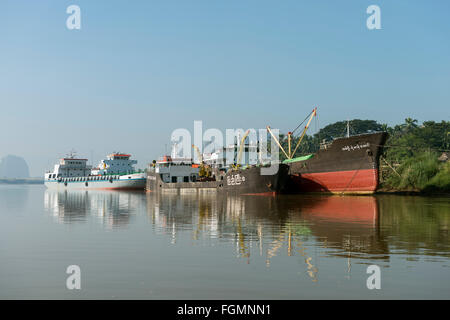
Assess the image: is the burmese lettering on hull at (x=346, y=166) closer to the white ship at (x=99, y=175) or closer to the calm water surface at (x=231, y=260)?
the calm water surface at (x=231, y=260)

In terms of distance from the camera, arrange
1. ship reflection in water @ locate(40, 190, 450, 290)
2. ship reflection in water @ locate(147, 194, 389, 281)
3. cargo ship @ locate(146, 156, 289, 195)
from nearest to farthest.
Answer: ship reflection in water @ locate(40, 190, 450, 290)
ship reflection in water @ locate(147, 194, 389, 281)
cargo ship @ locate(146, 156, 289, 195)

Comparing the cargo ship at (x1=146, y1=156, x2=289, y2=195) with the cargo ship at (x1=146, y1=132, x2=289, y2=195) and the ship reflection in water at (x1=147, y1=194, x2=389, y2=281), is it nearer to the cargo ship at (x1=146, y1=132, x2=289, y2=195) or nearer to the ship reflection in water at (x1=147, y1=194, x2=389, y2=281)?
the cargo ship at (x1=146, y1=132, x2=289, y2=195)

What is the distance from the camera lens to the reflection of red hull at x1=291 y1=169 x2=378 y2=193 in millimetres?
45844

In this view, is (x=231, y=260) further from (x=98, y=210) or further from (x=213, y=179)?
(x=213, y=179)

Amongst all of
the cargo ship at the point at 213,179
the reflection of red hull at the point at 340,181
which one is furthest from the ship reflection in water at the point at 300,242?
the cargo ship at the point at 213,179

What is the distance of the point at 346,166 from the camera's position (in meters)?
47.3


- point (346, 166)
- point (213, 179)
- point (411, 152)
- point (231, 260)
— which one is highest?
point (411, 152)

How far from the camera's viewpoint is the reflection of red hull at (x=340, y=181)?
45.8m

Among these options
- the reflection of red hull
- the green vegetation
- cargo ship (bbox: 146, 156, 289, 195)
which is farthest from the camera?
the green vegetation

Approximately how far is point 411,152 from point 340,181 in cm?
5026

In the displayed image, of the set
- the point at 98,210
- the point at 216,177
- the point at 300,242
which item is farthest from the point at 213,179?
the point at 300,242

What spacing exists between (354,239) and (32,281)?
36.5 feet

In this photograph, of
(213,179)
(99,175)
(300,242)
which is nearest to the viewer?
(300,242)

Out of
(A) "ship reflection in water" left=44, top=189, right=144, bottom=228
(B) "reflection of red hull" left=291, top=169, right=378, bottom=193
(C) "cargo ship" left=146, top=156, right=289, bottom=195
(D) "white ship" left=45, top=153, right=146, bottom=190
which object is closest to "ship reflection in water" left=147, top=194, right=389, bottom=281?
(A) "ship reflection in water" left=44, top=189, right=144, bottom=228
